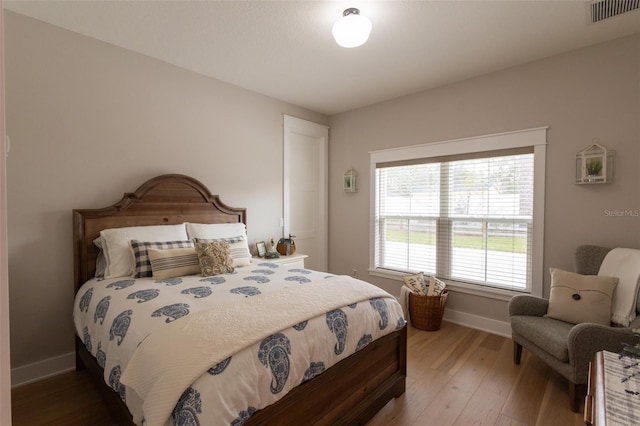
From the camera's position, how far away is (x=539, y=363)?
2562 millimetres

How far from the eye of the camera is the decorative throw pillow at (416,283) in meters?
3.43

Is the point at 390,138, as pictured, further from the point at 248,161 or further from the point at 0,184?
the point at 0,184

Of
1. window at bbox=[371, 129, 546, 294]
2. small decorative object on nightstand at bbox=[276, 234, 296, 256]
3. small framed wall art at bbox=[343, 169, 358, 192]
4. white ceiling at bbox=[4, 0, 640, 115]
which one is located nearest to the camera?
white ceiling at bbox=[4, 0, 640, 115]

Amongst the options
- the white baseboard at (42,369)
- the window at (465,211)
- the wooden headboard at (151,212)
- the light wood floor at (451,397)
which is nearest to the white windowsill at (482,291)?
the window at (465,211)

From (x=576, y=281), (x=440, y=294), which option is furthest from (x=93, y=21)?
(x=576, y=281)

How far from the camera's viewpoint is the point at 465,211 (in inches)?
133

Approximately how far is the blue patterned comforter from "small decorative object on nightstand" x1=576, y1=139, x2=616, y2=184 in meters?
2.02

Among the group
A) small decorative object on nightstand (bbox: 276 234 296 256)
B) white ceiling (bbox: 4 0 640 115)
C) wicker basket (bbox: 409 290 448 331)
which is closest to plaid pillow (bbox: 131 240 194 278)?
small decorative object on nightstand (bbox: 276 234 296 256)

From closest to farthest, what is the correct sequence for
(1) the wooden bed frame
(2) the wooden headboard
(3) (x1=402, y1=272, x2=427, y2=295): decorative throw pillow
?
1. (1) the wooden bed frame
2. (2) the wooden headboard
3. (3) (x1=402, y1=272, x2=427, y2=295): decorative throw pillow

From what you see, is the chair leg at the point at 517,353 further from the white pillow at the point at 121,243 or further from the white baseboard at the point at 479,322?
the white pillow at the point at 121,243

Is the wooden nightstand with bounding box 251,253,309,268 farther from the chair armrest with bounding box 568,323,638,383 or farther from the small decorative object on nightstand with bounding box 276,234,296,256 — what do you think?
the chair armrest with bounding box 568,323,638,383

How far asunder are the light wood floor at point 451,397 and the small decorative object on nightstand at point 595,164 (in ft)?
5.26

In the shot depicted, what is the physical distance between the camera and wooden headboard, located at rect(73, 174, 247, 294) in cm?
248

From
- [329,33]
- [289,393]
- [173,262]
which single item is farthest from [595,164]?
[173,262]
